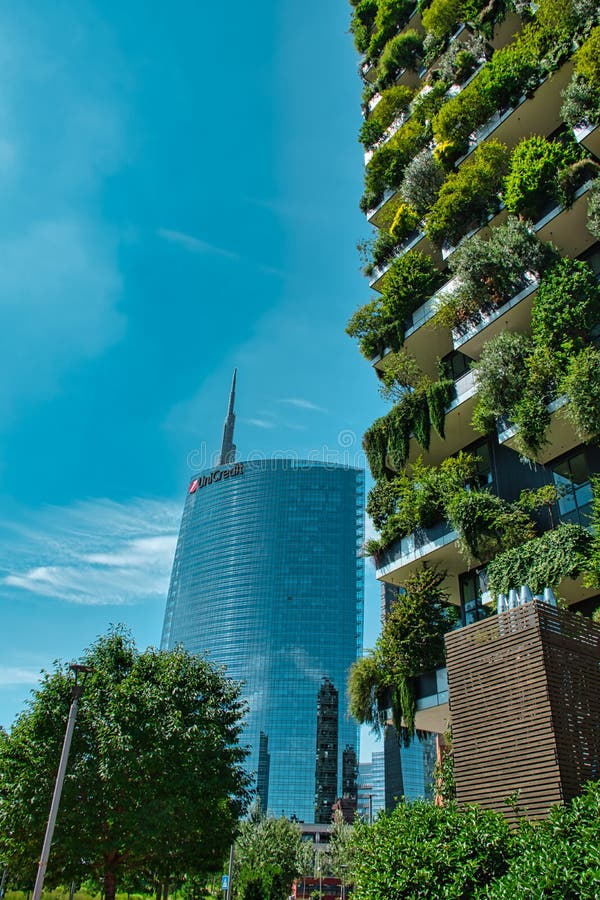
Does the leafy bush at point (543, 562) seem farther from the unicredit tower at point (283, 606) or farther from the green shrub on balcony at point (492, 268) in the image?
the unicredit tower at point (283, 606)

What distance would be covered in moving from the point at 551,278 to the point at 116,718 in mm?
19472

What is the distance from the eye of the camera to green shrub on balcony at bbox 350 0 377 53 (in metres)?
34.4

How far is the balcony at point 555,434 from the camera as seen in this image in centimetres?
1816

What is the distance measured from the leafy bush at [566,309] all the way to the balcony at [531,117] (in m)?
6.72

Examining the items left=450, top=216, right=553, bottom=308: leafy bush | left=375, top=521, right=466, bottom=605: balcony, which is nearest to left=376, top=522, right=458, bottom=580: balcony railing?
left=375, top=521, right=466, bottom=605: balcony

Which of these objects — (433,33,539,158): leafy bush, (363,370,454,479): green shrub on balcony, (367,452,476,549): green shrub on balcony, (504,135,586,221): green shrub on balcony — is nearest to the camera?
(504,135,586,221): green shrub on balcony

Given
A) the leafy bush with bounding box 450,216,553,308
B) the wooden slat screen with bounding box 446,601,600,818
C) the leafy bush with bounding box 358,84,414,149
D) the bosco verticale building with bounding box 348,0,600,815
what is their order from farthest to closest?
1. the leafy bush with bounding box 358,84,414,149
2. the leafy bush with bounding box 450,216,553,308
3. the bosco verticale building with bounding box 348,0,600,815
4. the wooden slat screen with bounding box 446,601,600,818

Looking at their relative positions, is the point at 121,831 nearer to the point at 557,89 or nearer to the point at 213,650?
the point at 557,89

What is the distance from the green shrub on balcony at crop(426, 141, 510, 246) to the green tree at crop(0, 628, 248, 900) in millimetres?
19329

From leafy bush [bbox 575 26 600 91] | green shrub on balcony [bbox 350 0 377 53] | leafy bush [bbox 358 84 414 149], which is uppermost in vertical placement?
green shrub on balcony [bbox 350 0 377 53]

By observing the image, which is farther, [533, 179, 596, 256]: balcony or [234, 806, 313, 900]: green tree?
A: [234, 806, 313, 900]: green tree

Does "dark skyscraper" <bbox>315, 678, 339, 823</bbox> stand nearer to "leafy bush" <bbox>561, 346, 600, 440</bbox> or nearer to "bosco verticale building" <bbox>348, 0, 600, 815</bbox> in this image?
"bosco verticale building" <bbox>348, 0, 600, 815</bbox>

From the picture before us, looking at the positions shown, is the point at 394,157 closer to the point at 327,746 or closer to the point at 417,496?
the point at 417,496

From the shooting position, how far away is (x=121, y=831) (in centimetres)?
2034
